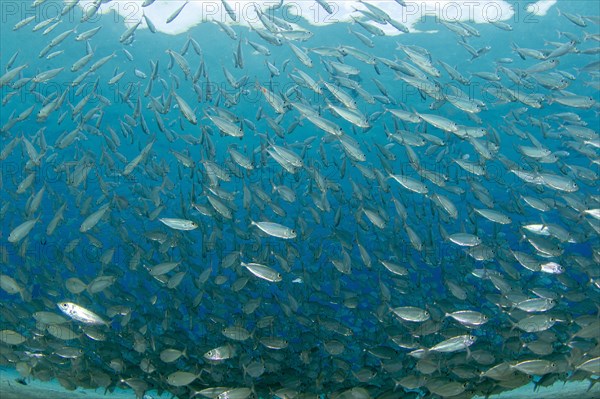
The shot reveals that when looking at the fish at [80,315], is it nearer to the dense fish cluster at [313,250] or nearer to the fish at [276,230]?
the dense fish cluster at [313,250]

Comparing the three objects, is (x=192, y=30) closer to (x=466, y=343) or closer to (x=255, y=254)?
(x=255, y=254)

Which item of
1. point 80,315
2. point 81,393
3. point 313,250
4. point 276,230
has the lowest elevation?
point 81,393

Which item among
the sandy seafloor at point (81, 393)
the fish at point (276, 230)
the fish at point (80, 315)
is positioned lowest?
the sandy seafloor at point (81, 393)

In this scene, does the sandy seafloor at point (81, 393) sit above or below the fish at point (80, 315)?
below

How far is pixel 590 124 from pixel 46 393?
18855mm

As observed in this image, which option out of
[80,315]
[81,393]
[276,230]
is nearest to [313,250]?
[276,230]

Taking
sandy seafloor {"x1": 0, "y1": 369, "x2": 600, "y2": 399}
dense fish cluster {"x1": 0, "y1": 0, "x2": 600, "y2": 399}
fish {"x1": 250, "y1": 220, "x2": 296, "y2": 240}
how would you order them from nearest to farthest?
fish {"x1": 250, "y1": 220, "x2": 296, "y2": 240}
dense fish cluster {"x1": 0, "y1": 0, "x2": 600, "y2": 399}
sandy seafloor {"x1": 0, "y1": 369, "x2": 600, "y2": 399}

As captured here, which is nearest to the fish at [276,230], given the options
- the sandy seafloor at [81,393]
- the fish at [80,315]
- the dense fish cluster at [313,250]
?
the dense fish cluster at [313,250]

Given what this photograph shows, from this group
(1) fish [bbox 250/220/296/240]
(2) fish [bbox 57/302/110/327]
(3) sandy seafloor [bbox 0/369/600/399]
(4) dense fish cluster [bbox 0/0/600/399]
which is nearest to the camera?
(2) fish [bbox 57/302/110/327]

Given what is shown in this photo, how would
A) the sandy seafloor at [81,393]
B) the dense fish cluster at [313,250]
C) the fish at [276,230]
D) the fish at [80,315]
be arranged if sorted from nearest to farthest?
the fish at [80,315] → the fish at [276,230] → the dense fish cluster at [313,250] → the sandy seafloor at [81,393]

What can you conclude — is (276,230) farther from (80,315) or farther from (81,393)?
(81,393)

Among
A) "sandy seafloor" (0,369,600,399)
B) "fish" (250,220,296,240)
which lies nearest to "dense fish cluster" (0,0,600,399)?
"fish" (250,220,296,240)

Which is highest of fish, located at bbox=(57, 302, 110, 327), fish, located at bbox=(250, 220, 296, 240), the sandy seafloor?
fish, located at bbox=(250, 220, 296, 240)

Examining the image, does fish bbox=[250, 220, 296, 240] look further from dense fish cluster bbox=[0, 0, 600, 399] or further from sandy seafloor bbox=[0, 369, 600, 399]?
sandy seafloor bbox=[0, 369, 600, 399]
